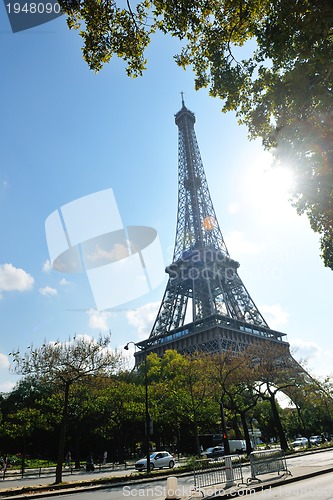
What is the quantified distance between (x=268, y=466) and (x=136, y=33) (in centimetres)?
1911

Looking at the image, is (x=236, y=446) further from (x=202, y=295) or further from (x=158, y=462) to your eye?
(x=202, y=295)

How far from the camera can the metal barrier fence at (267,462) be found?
16.2 meters

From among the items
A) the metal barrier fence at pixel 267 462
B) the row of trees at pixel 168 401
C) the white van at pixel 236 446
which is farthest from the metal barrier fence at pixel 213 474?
the white van at pixel 236 446

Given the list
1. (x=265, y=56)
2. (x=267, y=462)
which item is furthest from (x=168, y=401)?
(x=265, y=56)

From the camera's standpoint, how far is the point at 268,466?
17.2 meters

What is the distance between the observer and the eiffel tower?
66.4 metres

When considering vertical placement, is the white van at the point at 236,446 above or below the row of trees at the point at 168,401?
below

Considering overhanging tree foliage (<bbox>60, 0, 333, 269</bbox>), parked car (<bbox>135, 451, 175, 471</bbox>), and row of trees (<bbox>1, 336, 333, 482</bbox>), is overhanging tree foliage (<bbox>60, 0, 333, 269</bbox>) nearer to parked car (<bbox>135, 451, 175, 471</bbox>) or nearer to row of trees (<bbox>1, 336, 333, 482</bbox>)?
row of trees (<bbox>1, 336, 333, 482</bbox>)

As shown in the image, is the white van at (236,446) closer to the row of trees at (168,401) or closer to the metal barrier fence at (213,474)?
the row of trees at (168,401)

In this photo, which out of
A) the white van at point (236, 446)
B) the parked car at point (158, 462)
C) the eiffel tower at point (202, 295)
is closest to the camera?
the parked car at point (158, 462)

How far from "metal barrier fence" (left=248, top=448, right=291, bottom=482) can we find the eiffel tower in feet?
145

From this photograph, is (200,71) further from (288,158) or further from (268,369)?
(268,369)

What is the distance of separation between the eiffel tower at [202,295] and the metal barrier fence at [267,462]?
44209 mm

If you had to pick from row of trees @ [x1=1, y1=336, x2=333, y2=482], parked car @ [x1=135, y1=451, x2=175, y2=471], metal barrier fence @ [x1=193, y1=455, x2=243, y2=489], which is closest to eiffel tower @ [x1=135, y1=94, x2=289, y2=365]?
row of trees @ [x1=1, y1=336, x2=333, y2=482]
